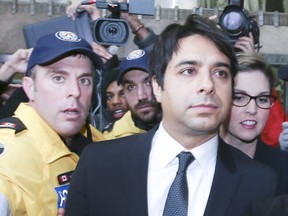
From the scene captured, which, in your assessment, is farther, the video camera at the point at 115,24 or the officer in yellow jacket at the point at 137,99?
the officer in yellow jacket at the point at 137,99

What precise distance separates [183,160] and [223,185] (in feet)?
0.45

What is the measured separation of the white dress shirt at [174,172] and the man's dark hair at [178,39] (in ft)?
0.66

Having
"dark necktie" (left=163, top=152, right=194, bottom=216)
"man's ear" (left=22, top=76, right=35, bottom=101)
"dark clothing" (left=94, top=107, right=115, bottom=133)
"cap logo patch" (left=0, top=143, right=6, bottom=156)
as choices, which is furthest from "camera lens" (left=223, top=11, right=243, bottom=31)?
"cap logo patch" (left=0, top=143, right=6, bottom=156)

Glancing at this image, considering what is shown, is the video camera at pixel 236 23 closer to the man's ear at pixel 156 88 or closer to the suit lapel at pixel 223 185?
the man's ear at pixel 156 88

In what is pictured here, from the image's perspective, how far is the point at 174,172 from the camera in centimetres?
175

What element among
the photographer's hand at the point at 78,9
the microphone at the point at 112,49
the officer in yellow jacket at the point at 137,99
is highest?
the photographer's hand at the point at 78,9

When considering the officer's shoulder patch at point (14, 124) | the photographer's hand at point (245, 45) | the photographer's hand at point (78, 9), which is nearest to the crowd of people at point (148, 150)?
the officer's shoulder patch at point (14, 124)

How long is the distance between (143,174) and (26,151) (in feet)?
1.22

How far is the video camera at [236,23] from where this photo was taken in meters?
2.75

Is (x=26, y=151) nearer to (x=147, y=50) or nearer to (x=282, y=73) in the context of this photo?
(x=282, y=73)

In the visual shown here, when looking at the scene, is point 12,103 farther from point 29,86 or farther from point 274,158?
point 274,158

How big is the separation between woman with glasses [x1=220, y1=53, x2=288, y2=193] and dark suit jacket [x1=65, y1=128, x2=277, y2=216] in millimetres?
480

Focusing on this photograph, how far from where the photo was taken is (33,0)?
8219 millimetres

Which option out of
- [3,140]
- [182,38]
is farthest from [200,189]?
[3,140]
